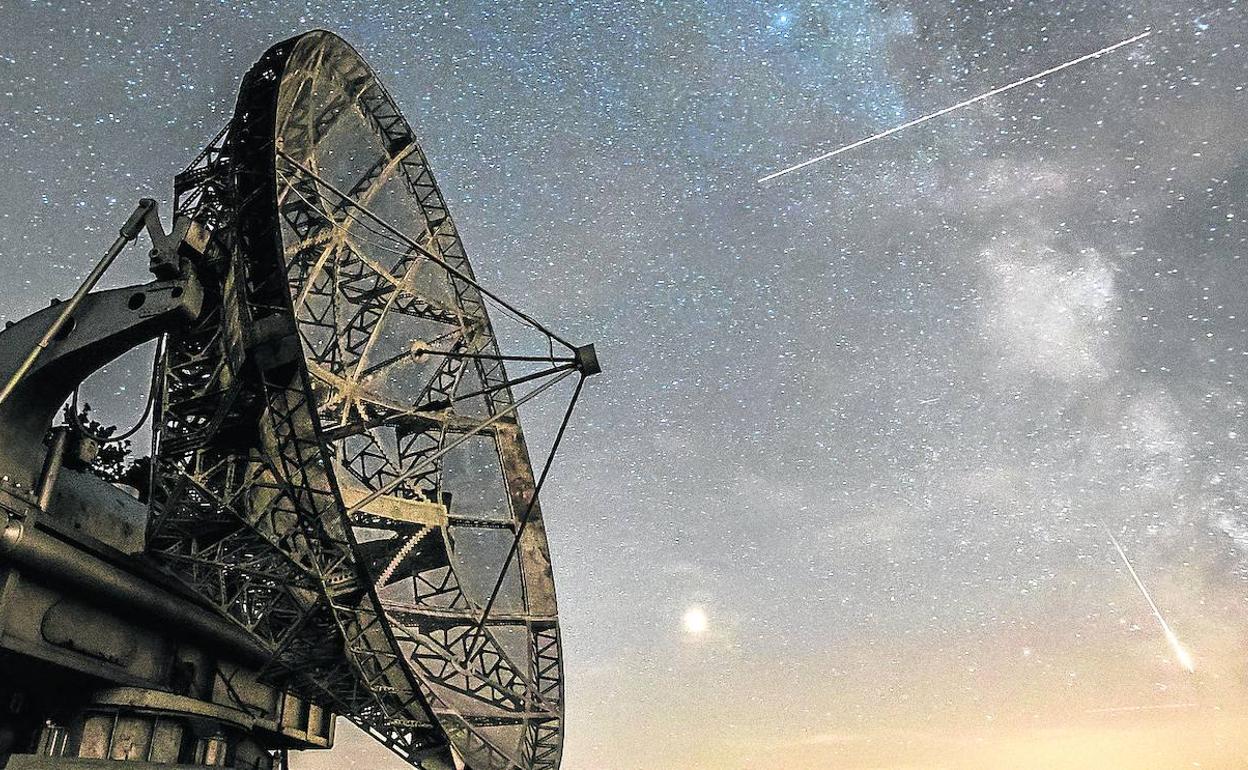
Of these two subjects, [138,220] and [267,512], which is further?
[267,512]

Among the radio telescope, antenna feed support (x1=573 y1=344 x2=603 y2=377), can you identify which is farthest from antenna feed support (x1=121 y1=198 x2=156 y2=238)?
antenna feed support (x1=573 y1=344 x2=603 y2=377)

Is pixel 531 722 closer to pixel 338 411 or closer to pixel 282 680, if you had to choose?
pixel 282 680

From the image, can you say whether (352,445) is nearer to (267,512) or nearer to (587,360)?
(267,512)

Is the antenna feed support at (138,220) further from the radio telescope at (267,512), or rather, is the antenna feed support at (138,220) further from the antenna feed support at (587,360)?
the antenna feed support at (587,360)

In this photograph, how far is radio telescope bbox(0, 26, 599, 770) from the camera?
489 inches

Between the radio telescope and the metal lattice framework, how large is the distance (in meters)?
0.05

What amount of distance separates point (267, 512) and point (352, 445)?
2216 mm

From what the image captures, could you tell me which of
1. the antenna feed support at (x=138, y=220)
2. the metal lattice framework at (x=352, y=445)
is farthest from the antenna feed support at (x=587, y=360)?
the antenna feed support at (x=138, y=220)

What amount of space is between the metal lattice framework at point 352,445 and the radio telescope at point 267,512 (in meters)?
0.05

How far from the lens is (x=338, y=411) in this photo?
574 inches

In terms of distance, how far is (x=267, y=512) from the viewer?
1430cm

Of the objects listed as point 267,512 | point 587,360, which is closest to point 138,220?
point 267,512

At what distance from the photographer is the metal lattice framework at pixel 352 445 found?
12.5m

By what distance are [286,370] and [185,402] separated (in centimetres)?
177
